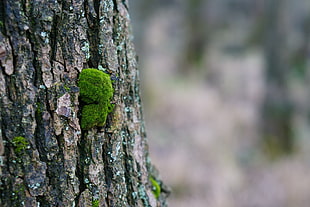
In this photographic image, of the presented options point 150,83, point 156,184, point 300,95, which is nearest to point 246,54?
point 300,95

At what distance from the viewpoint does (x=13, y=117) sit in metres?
1.10

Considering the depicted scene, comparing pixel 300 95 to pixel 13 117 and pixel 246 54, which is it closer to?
pixel 246 54

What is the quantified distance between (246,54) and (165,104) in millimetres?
8902

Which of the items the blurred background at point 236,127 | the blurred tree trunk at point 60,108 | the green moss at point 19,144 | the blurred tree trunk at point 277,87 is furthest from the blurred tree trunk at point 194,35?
the green moss at point 19,144

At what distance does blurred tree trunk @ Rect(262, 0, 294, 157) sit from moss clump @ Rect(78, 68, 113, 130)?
5.79 m

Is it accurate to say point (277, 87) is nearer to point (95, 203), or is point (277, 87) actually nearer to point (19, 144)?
point (95, 203)

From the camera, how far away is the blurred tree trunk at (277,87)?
666cm

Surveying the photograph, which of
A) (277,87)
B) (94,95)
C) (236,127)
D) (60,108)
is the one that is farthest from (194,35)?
(60,108)

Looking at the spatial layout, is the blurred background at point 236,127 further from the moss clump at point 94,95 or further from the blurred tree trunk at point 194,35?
the moss clump at point 94,95

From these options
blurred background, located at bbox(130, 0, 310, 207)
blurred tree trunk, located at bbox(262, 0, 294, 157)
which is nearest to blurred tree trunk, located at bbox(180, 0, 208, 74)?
blurred background, located at bbox(130, 0, 310, 207)

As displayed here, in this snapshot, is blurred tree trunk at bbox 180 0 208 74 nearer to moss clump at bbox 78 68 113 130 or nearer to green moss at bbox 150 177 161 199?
green moss at bbox 150 177 161 199

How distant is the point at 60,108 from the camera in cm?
118

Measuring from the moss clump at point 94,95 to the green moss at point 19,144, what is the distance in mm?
194

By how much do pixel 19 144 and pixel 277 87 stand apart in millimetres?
6071
